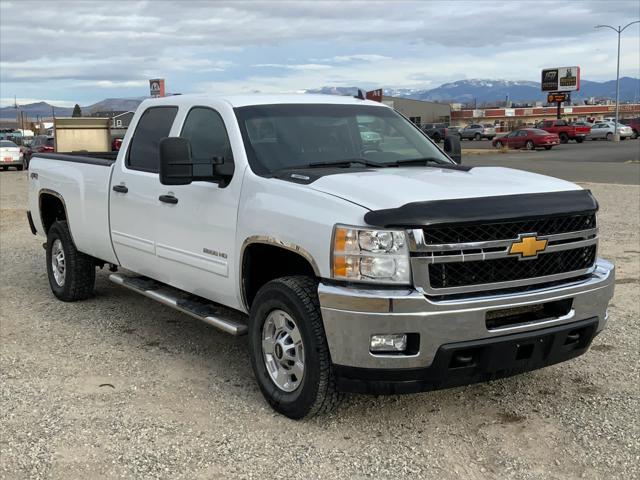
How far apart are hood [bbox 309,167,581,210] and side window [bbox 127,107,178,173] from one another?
6.50ft

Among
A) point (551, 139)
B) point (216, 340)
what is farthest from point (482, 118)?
point (216, 340)

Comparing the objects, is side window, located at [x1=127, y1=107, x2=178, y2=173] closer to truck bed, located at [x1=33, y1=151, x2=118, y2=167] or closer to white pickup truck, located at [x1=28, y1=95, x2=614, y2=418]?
white pickup truck, located at [x1=28, y1=95, x2=614, y2=418]

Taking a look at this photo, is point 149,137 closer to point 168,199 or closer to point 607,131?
point 168,199

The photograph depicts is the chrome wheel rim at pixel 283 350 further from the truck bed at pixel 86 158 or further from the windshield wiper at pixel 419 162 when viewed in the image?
the truck bed at pixel 86 158

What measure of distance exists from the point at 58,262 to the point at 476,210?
16.8 ft

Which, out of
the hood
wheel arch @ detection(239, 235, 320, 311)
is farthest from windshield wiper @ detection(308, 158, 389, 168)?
wheel arch @ detection(239, 235, 320, 311)

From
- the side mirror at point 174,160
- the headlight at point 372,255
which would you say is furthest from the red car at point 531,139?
the headlight at point 372,255

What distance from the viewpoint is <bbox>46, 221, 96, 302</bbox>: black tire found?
7160 mm

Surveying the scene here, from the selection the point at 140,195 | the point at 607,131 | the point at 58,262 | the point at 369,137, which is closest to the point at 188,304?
the point at 140,195

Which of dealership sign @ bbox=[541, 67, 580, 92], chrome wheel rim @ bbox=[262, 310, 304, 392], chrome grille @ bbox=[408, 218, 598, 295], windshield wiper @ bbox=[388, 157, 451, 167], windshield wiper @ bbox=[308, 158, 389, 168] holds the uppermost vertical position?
dealership sign @ bbox=[541, 67, 580, 92]

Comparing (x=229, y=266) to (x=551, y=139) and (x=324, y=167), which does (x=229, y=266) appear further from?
(x=551, y=139)

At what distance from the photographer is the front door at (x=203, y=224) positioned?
188 inches

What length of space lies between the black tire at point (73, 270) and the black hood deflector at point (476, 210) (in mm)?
4317

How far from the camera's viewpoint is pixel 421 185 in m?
4.10
